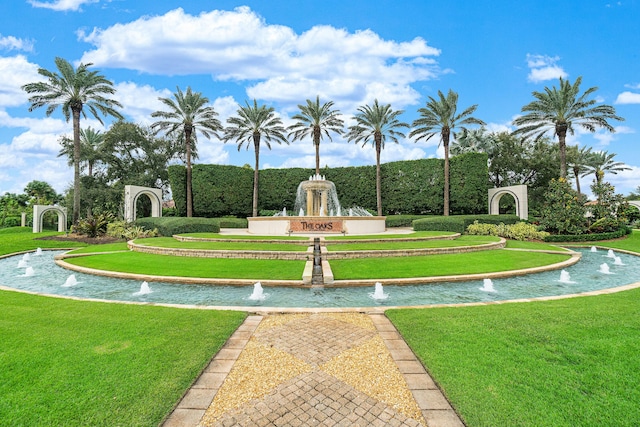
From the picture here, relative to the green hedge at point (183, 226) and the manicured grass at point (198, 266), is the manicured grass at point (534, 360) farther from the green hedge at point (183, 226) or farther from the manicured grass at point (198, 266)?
the green hedge at point (183, 226)

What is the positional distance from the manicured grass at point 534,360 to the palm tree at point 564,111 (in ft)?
79.3

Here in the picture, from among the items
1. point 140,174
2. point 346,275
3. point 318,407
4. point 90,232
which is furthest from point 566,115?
point 140,174

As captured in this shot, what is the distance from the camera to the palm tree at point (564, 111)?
947 inches

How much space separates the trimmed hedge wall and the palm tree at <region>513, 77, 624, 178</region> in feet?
18.0

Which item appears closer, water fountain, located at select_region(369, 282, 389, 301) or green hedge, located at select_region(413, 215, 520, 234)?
water fountain, located at select_region(369, 282, 389, 301)

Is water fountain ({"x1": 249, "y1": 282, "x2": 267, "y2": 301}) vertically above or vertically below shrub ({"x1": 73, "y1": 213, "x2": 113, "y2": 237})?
below

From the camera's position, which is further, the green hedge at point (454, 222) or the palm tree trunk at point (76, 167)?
the palm tree trunk at point (76, 167)

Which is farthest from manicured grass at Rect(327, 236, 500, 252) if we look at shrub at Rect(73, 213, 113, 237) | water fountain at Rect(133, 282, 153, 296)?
shrub at Rect(73, 213, 113, 237)

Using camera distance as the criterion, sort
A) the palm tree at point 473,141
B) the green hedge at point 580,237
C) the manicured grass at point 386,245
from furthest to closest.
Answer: the palm tree at point 473,141, the green hedge at point 580,237, the manicured grass at point 386,245

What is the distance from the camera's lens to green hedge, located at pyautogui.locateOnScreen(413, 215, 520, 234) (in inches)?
831

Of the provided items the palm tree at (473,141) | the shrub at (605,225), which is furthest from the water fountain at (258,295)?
the palm tree at (473,141)

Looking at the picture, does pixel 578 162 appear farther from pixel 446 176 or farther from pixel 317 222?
pixel 317 222

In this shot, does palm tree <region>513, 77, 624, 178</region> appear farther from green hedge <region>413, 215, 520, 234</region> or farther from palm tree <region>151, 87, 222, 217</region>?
palm tree <region>151, 87, 222, 217</region>

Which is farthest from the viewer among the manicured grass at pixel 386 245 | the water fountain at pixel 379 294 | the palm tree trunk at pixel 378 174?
the palm tree trunk at pixel 378 174
